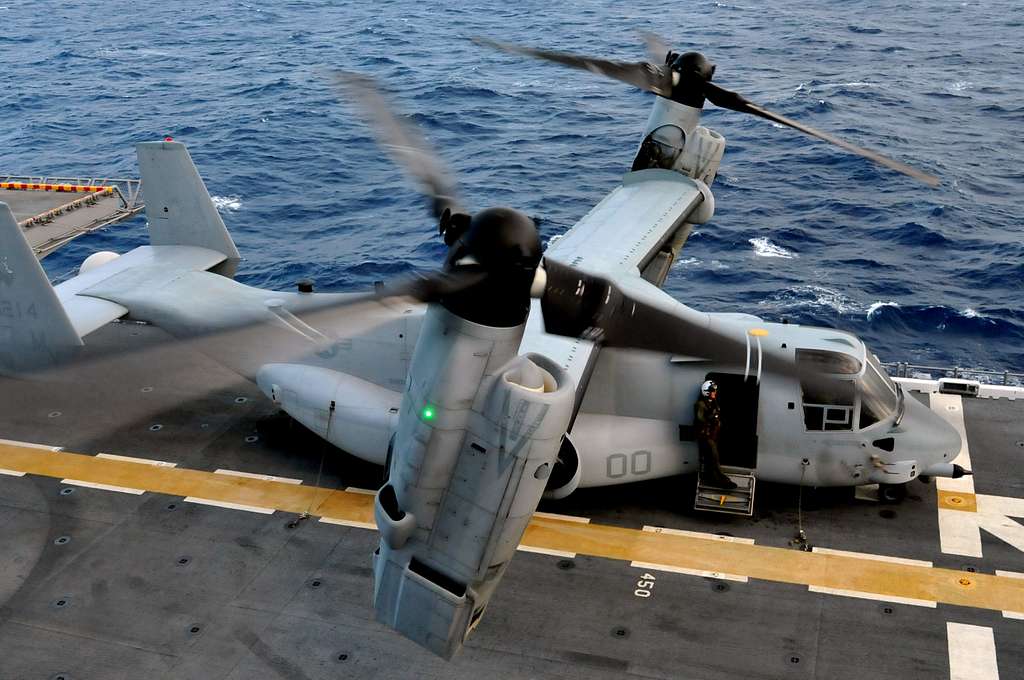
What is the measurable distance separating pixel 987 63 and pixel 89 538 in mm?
70504

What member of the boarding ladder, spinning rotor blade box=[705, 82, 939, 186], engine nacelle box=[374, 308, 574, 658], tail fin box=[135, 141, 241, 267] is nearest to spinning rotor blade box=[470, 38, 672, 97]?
spinning rotor blade box=[705, 82, 939, 186]

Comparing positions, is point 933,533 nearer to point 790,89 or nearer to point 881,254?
point 881,254

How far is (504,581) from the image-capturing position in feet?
67.9

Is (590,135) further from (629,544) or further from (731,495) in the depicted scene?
(629,544)

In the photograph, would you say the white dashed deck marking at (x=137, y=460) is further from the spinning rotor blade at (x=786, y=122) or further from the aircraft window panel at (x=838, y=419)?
the spinning rotor blade at (x=786, y=122)

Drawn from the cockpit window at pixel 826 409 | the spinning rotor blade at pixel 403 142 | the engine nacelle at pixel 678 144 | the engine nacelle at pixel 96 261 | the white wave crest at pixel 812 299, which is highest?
the spinning rotor blade at pixel 403 142

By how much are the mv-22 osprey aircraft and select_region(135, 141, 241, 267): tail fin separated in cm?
6

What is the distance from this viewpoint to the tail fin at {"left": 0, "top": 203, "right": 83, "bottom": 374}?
2330 cm

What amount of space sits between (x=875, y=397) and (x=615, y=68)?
10.3 meters

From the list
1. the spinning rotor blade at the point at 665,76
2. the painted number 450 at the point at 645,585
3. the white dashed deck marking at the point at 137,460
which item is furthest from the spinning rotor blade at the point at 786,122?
the white dashed deck marking at the point at 137,460

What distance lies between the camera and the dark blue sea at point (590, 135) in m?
42.3

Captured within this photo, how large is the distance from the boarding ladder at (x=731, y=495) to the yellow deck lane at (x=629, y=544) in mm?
848

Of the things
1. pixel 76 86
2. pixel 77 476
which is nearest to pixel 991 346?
pixel 77 476

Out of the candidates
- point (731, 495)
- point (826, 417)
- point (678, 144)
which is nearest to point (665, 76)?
point (678, 144)
